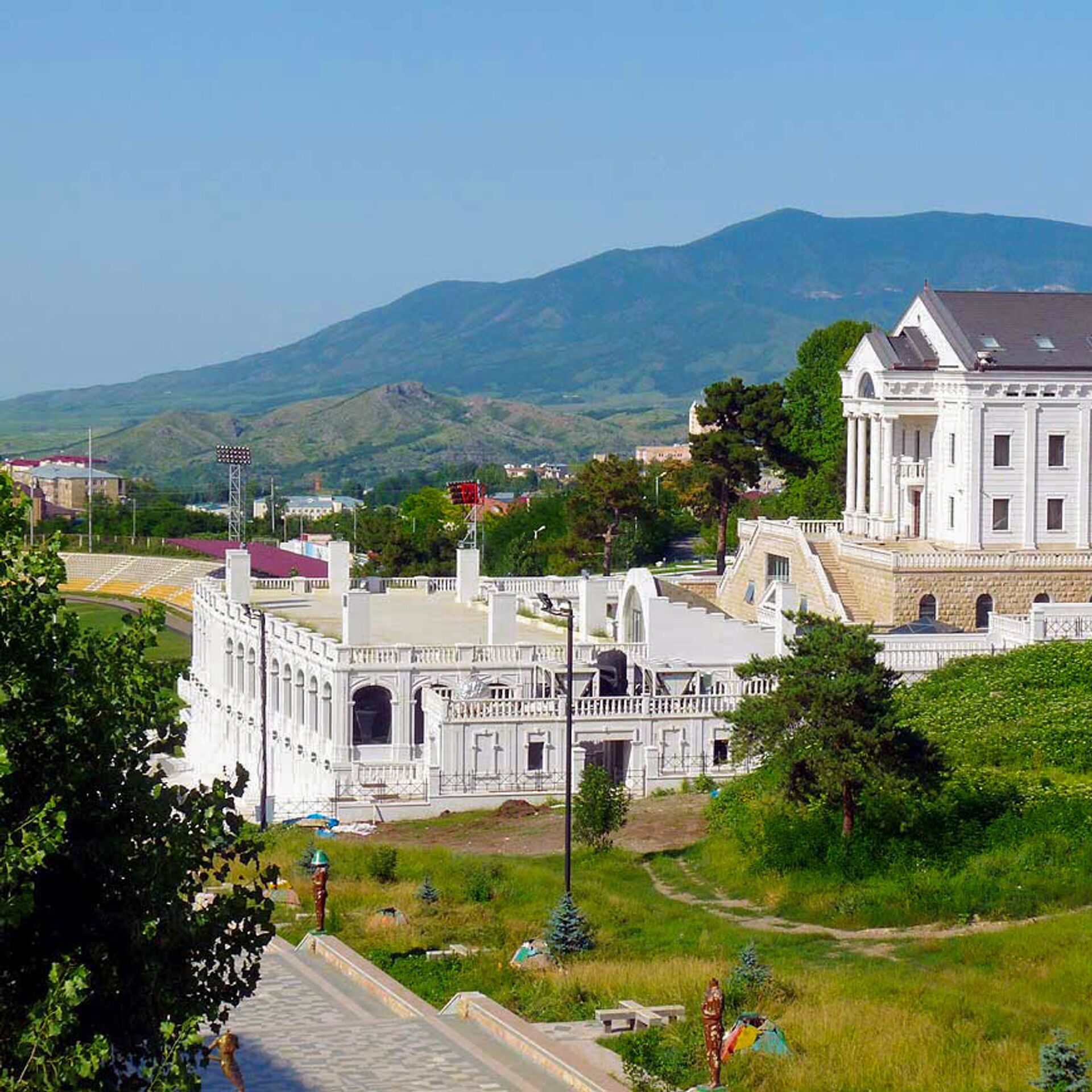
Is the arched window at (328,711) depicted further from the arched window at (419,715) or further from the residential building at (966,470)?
the residential building at (966,470)

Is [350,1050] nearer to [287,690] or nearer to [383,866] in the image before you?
[383,866]

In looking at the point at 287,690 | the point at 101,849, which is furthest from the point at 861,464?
the point at 101,849

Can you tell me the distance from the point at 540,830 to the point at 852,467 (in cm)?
2599

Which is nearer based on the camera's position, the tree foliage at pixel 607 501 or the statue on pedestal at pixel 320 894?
the statue on pedestal at pixel 320 894

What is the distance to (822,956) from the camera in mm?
34688

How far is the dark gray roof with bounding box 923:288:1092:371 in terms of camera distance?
65188 mm

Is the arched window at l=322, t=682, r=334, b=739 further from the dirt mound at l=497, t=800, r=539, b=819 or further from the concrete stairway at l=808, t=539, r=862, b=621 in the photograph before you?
the concrete stairway at l=808, t=539, r=862, b=621

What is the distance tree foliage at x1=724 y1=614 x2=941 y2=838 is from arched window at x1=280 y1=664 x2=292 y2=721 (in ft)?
62.6

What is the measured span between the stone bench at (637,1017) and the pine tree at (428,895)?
9140mm

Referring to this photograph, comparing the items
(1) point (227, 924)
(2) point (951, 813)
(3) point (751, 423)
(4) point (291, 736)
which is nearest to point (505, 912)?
(2) point (951, 813)

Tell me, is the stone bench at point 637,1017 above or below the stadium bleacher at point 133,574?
above

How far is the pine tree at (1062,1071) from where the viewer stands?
25.0 meters

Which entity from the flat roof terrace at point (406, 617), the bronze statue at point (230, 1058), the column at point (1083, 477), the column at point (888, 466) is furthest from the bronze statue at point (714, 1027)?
the column at point (888, 466)

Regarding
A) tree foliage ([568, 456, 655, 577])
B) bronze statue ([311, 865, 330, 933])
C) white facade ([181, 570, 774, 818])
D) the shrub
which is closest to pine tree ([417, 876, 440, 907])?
bronze statue ([311, 865, 330, 933])
